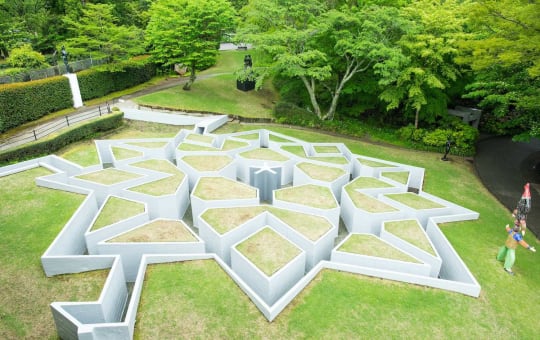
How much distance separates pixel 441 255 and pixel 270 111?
22.2 m

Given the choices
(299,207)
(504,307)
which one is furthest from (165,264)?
(504,307)

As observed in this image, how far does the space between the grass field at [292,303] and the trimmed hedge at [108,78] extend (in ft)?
67.8

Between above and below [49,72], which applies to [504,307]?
below

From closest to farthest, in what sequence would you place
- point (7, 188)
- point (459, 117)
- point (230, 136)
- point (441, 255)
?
point (441, 255) → point (7, 188) → point (230, 136) → point (459, 117)

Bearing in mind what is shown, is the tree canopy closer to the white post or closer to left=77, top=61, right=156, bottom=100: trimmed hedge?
left=77, top=61, right=156, bottom=100: trimmed hedge

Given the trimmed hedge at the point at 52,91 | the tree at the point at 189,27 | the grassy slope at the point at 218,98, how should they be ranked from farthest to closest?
the grassy slope at the point at 218,98 → the tree at the point at 189,27 → the trimmed hedge at the point at 52,91

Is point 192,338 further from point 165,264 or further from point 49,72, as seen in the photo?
point 49,72

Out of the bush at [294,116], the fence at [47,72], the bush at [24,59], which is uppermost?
the bush at [24,59]

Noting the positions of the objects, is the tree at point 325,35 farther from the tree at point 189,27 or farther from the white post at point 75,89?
the white post at point 75,89

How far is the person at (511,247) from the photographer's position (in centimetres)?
1162

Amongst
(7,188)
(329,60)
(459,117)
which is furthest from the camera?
(459,117)

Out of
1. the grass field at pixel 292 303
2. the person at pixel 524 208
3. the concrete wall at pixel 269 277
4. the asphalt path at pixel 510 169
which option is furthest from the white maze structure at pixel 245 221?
the asphalt path at pixel 510 169

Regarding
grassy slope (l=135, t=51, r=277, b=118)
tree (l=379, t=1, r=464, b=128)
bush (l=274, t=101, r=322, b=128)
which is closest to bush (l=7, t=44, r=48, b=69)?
grassy slope (l=135, t=51, r=277, b=118)

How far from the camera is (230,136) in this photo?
24781mm
